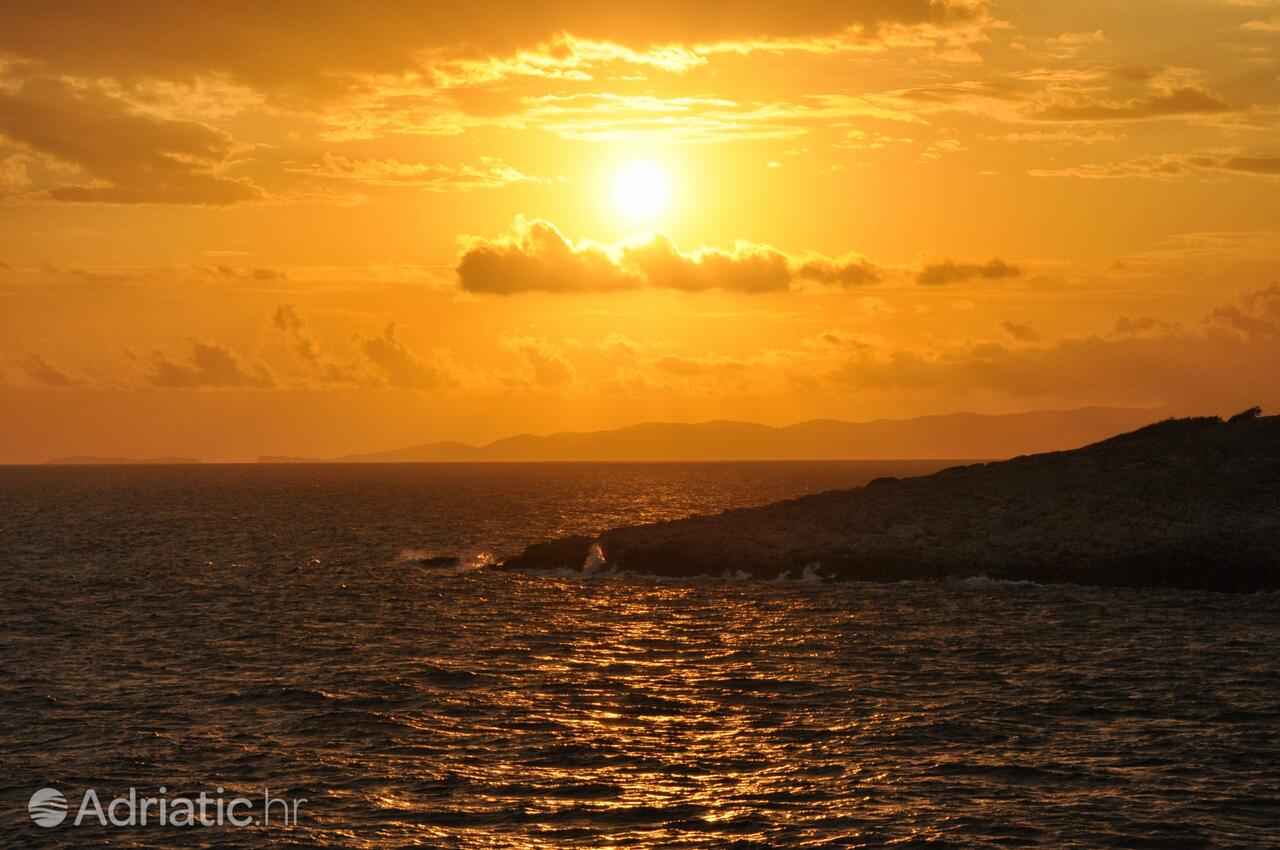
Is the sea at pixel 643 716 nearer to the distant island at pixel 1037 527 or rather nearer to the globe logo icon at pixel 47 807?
the globe logo icon at pixel 47 807

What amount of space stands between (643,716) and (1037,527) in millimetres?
45532

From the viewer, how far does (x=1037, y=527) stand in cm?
7906

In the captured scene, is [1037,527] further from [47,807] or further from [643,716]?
[47,807]

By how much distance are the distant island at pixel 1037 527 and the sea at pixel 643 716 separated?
3.15 meters

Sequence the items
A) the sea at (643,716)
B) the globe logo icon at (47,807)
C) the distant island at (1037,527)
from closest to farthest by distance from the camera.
A: the sea at (643,716), the globe logo icon at (47,807), the distant island at (1037,527)

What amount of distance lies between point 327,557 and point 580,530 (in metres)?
34.1

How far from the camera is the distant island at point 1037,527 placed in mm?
→ 72938

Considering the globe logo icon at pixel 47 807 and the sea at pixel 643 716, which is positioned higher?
the sea at pixel 643 716

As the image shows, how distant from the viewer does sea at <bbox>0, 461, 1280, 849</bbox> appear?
29922 millimetres

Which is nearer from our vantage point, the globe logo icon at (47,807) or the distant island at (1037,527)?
the globe logo icon at (47,807)

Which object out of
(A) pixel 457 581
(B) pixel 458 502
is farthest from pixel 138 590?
(B) pixel 458 502
